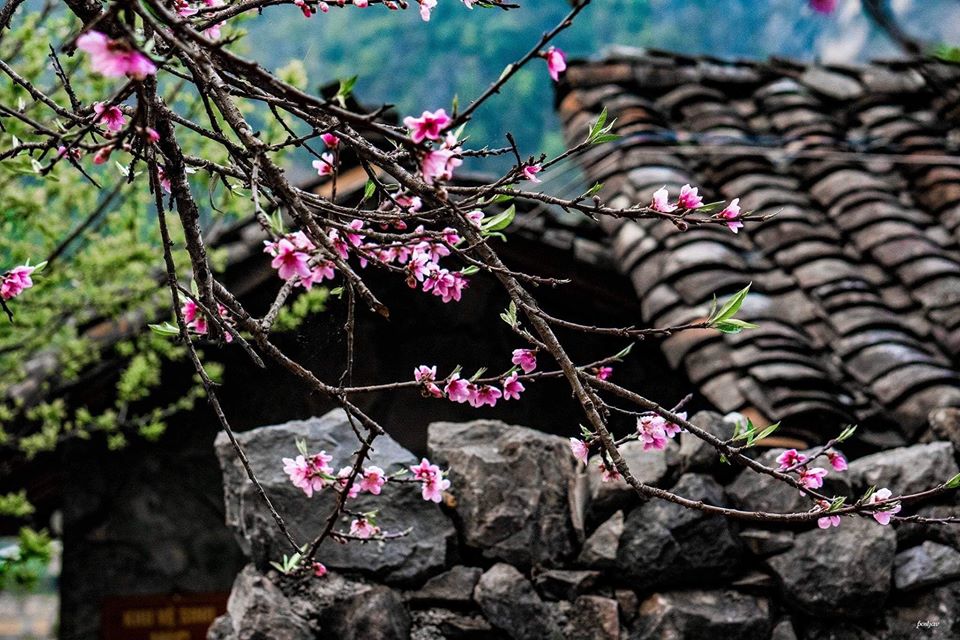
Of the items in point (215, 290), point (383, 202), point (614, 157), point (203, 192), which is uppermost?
point (203, 192)

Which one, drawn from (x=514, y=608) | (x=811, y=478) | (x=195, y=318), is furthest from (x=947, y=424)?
(x=195, y=318)

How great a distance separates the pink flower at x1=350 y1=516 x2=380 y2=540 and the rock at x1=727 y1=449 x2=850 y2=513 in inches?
40.2

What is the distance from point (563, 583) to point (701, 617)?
1.20 ft

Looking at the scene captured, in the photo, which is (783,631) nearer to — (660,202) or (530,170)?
(660,202)

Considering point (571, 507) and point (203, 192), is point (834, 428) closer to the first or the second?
point (571, 507)

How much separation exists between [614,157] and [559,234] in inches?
23.4

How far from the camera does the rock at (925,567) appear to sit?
8.21 ft

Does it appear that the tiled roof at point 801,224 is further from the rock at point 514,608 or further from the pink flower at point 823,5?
the pink flower at point 823,5

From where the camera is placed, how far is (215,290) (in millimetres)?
1914

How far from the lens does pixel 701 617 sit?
8.13 ft

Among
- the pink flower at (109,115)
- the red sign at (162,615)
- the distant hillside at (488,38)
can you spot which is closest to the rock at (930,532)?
the pink flower at (109,115)

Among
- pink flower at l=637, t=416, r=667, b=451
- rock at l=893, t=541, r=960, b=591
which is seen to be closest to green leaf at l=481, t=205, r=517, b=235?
pink flower at l=637, t=416, r=667, b=451

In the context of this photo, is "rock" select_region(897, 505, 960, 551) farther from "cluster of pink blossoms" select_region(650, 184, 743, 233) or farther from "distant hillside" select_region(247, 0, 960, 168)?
"distant hillside" select_region(247, 0, 960, 168)

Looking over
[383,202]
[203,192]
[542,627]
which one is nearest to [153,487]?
[203,192]
